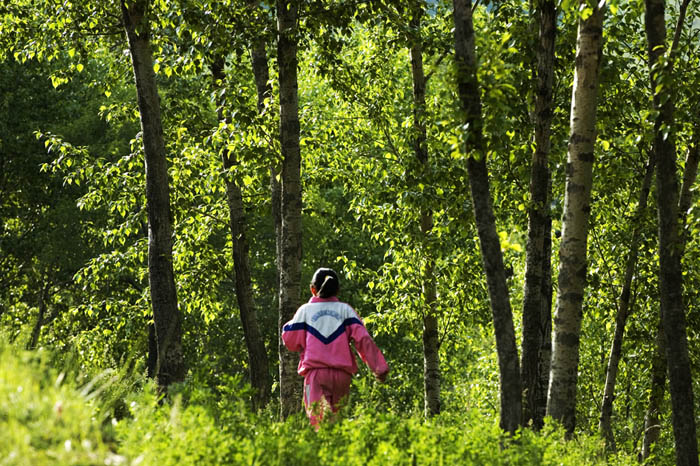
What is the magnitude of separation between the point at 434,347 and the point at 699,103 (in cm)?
677

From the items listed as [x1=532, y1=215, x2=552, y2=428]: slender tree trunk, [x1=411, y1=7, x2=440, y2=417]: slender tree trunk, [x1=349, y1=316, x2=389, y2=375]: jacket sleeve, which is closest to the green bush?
[x1=349, y1=316, x2=389, y2=375]: jacket sleeve

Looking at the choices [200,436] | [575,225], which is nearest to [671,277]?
[575,225]

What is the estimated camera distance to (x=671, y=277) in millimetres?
7477

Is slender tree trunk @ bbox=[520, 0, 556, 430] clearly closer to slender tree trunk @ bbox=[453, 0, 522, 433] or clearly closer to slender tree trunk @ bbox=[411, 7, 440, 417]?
slender tree trunk @ bbox=[453, 0, 522, 433]

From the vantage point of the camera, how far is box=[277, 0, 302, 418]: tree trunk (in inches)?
424

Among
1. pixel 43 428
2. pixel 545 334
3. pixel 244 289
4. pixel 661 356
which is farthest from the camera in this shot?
pixel 244 289

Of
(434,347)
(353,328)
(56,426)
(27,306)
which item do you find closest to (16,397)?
(56,426)

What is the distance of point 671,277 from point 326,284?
3232mm

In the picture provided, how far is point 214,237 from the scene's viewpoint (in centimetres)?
2928

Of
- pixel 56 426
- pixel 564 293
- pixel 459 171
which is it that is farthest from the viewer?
pixel 459 171

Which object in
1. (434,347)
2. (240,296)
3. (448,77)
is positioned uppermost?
(448,77)

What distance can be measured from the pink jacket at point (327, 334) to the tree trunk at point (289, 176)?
2126 mm

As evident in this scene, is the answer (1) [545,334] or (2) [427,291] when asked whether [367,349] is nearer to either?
(1) [545,334]

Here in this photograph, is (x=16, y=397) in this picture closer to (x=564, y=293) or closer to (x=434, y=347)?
(x=564, y=293)
